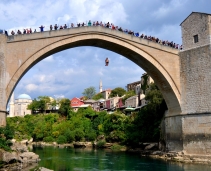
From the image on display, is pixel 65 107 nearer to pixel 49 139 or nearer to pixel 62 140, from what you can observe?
pixel 49 139

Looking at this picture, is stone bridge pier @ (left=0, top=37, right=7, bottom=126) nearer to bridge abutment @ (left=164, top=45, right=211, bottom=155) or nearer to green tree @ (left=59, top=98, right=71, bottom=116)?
bridge abutment @ (left=164, top=45, right=211, bottom=155)

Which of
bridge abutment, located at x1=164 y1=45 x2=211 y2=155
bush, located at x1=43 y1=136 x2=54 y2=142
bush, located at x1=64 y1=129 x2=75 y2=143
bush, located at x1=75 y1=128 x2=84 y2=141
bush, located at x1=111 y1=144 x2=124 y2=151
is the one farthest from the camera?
bush, located at x1=43 y1=136 x2=54 y2=142

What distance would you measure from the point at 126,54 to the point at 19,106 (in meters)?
43.4

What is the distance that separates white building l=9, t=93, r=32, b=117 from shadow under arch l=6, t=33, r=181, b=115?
42.0m

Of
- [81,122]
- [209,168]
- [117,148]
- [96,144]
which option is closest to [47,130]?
[81,122]

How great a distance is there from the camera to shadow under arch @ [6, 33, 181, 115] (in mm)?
14557

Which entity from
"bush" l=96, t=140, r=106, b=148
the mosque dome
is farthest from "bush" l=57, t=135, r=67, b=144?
the mosque dome

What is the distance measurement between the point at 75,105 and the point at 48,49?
36899 mm

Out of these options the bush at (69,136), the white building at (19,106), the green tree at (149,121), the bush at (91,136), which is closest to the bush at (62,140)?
the bush at (69,136)

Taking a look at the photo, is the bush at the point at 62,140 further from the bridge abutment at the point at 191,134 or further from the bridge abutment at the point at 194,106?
the bridge abutment at the point at 194,106

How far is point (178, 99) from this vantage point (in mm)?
16859

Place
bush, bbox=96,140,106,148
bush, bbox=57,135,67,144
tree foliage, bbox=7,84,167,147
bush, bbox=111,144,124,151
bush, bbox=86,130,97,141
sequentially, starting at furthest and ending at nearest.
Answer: bush, bbox=57,135,67,144, bush, bbox=86,130,97,141, bush, bbox=96,140,106,148, bush, bbox=111,144,124,151, tree foliage, bbox=7,84,167,147

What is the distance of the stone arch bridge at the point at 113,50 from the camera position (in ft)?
44.5

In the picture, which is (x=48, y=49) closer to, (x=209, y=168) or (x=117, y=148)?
(x=209, y=168)
